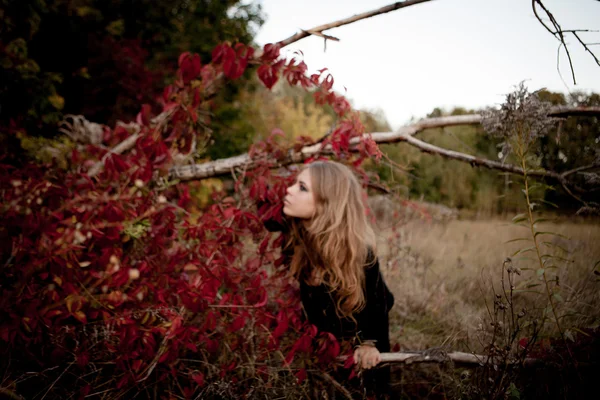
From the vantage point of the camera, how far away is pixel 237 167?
2.52 meters

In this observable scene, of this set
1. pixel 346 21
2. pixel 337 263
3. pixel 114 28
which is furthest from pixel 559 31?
pixel 114 28

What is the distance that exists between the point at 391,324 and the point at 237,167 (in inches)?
70.6

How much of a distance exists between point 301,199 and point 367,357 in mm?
902

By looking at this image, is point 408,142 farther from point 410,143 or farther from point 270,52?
point 270,52

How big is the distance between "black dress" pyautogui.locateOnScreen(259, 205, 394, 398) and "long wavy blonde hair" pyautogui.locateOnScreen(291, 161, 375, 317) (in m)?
0.05

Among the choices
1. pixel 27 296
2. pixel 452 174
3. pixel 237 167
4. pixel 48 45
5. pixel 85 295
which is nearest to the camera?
pixel 27 296

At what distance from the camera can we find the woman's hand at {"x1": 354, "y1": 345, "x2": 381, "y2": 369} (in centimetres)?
172

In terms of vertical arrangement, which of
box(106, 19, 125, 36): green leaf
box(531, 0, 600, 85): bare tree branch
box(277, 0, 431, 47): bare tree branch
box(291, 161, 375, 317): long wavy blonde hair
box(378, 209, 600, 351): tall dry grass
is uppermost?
box(106, 19, 125, 36): green leaf

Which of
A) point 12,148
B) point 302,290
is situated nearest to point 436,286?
point 302,290

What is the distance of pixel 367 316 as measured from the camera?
1.97m

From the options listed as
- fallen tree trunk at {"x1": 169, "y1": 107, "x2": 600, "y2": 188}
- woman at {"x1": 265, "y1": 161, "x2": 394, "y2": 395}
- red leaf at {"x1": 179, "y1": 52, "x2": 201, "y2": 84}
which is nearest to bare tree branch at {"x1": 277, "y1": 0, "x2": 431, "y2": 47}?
red leaf at {"x1": 179, "y1": 52, "x2": 201, "y2": 84}

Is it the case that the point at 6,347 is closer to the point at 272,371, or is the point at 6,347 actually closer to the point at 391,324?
the point at 272,371

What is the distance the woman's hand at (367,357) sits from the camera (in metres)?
1.72

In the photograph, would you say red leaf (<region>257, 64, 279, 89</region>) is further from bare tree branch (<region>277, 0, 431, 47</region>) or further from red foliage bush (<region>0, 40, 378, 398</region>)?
bare tree branch (<region>277, 0, 431, 47</region>)
